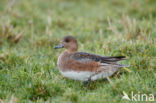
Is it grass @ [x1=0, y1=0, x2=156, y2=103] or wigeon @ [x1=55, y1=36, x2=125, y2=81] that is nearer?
grass @ [x1=0, y1=0, x2=156, y2=103]

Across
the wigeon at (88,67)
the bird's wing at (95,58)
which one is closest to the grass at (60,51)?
the wigeon at (88,67)

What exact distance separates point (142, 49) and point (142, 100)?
55.5 inches

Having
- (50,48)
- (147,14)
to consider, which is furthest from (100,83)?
(147,14)

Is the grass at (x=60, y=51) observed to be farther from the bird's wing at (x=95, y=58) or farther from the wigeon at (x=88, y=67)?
the bird's wing at (x=95, y=58)

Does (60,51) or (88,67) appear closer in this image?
(88,67)

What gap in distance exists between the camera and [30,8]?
26.4 ft

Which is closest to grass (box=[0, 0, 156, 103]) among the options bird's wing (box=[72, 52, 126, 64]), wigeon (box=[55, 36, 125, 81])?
wigeon (box=[55, 36, 125, 81])

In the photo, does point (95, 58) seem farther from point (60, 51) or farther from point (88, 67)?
point (60, 51)

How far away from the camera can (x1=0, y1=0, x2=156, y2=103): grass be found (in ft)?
12.1

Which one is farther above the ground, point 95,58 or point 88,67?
point 95,58

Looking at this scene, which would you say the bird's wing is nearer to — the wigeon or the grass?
the wigeon

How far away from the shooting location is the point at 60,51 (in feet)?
18.7

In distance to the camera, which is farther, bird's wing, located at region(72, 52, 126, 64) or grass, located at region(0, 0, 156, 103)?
bird's wing, located at region(72, 52, 126, 64)

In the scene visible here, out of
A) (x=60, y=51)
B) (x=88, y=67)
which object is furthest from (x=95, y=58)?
(x=60, y=51)
